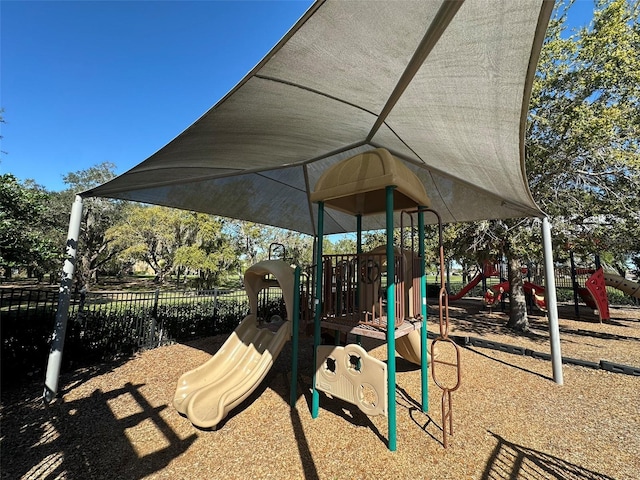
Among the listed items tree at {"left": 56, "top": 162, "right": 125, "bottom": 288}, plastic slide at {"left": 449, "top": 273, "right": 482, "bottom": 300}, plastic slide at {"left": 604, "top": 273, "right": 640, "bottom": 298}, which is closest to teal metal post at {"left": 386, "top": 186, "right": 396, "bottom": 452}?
plastic slide at {"left": 604, "top": 273, "right": 640, "bottom": 298}

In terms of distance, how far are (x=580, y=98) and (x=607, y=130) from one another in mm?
1532

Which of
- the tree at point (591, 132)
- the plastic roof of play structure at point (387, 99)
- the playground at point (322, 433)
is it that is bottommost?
the playground at point (322, 433)

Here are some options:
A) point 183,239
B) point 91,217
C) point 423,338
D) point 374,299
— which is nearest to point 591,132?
point 423,338

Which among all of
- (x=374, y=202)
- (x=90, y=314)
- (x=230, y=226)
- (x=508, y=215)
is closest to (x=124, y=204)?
(x=230, y=226)

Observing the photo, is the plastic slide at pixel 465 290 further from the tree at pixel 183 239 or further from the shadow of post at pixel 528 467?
the tree at pixel 183 239

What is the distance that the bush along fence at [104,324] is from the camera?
15.2ft

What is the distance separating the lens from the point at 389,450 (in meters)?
2.99

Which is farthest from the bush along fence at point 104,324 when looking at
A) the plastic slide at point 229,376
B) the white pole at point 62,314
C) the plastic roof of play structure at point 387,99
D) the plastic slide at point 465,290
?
the plastic slide at point 465,290

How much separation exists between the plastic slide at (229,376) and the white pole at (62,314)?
189 centimetres

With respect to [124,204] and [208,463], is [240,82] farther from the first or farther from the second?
[124,204]

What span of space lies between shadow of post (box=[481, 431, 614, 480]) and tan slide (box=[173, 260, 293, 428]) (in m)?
2.69

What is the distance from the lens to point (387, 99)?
268cm

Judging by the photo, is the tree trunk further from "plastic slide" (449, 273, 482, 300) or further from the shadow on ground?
the shadow on ground

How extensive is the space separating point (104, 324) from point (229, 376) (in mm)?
3758
